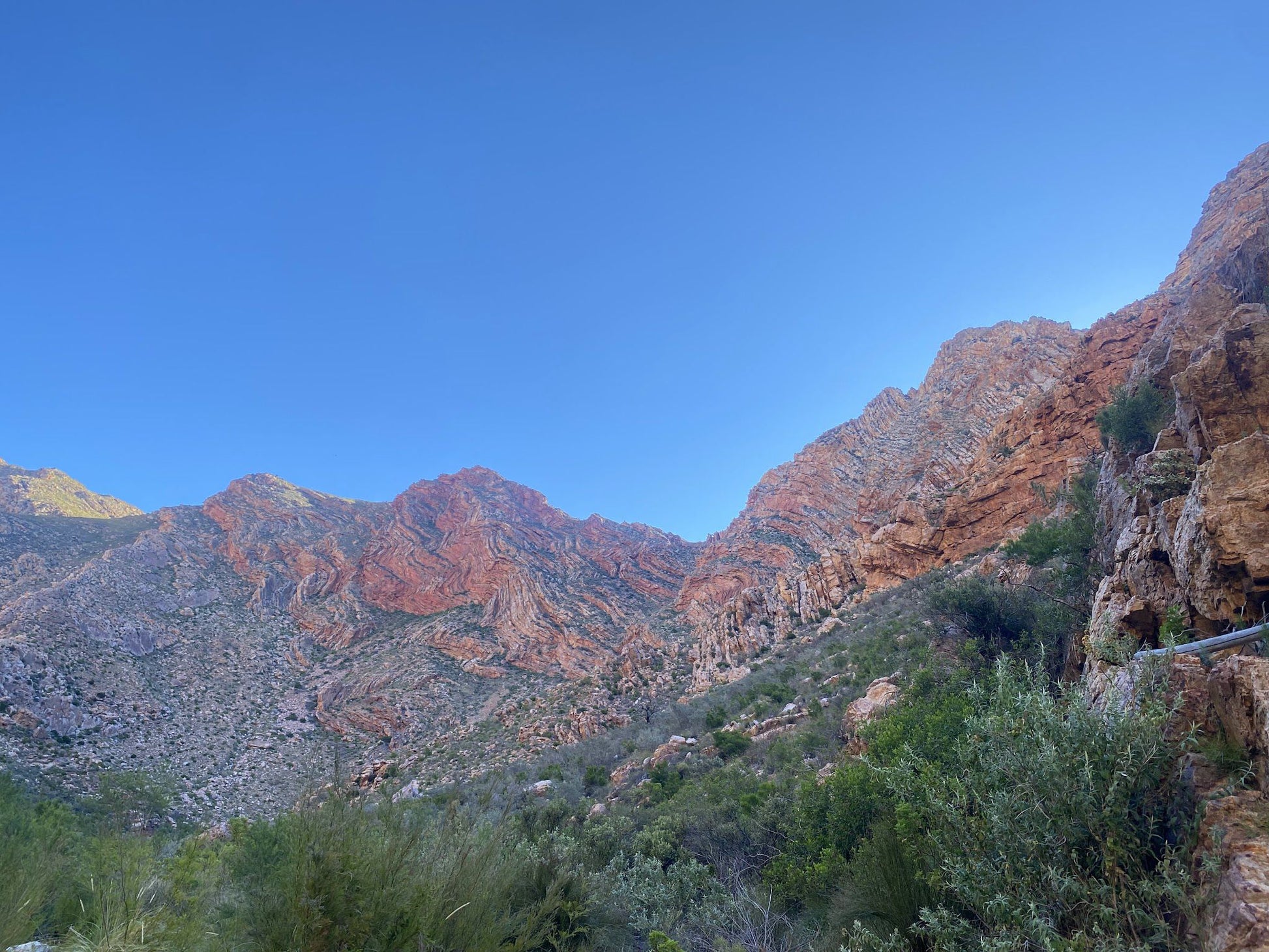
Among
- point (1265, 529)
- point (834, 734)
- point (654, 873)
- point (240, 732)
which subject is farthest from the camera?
point (240, 732)

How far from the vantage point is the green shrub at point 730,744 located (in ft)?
58.1

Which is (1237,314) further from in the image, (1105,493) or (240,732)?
(240,732)

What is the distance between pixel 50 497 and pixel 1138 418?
105191 millimetres

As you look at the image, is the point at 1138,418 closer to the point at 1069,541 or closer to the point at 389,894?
the point at 1069,541

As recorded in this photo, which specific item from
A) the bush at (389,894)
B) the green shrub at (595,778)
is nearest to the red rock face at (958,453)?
the green shrub at (595,778)

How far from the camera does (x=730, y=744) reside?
18.0 metres

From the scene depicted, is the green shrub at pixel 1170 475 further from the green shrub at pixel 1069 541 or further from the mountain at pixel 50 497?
the mountain at pixel 50 497

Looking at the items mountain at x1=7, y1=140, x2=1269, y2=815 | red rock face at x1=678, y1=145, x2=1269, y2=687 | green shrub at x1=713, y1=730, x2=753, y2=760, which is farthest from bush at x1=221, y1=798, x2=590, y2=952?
red rock face at x1=678, y1=145, x2=1269, y2=687

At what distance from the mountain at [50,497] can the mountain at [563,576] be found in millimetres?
870

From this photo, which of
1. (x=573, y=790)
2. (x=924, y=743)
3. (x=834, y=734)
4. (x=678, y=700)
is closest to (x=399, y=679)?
(x=678, y=700)

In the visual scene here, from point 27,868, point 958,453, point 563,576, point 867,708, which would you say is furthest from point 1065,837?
point 563,576

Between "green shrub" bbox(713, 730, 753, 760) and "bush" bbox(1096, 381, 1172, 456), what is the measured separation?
1280cm

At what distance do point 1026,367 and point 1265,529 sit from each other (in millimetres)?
43000

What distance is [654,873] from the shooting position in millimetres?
10172
